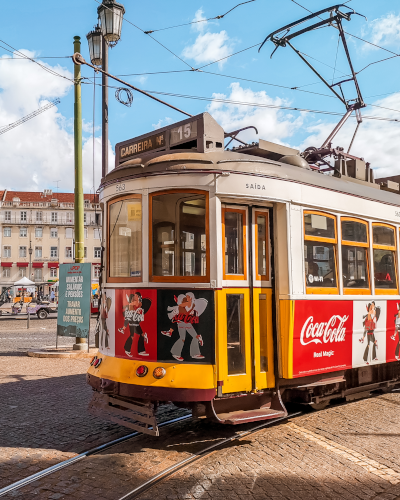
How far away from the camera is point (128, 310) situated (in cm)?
561

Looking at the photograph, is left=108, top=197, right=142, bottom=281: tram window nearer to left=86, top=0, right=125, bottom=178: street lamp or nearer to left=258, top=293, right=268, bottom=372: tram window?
left=258, top=293, right=268, bottom=372: tram window

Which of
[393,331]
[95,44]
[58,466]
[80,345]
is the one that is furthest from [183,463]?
[95,44]

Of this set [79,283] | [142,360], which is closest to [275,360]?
[142,360]

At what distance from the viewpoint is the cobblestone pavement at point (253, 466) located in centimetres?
424

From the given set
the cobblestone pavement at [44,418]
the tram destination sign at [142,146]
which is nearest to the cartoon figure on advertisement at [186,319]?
the cobblestone pavement at [44,418]

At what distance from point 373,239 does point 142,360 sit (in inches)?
147

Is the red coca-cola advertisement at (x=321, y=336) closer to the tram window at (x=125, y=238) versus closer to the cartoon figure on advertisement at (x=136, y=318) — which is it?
the cartoon figure on advertisement at (x=136, y=318)

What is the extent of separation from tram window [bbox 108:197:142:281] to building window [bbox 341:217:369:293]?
2.69 m

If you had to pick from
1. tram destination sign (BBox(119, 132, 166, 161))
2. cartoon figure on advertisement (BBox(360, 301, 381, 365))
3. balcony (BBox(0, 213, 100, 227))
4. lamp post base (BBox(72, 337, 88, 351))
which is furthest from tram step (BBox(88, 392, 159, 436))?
balcony (BBox(0, 213, 100, 227))

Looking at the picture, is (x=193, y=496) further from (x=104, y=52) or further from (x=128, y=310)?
(x=104, y=52)

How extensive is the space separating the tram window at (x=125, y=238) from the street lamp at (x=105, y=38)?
16.4 ft

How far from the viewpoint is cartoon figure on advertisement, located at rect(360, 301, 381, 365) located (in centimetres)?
690

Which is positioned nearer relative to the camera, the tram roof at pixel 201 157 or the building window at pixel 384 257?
the tram roof at pixel 201 157

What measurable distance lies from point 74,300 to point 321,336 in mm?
7178
